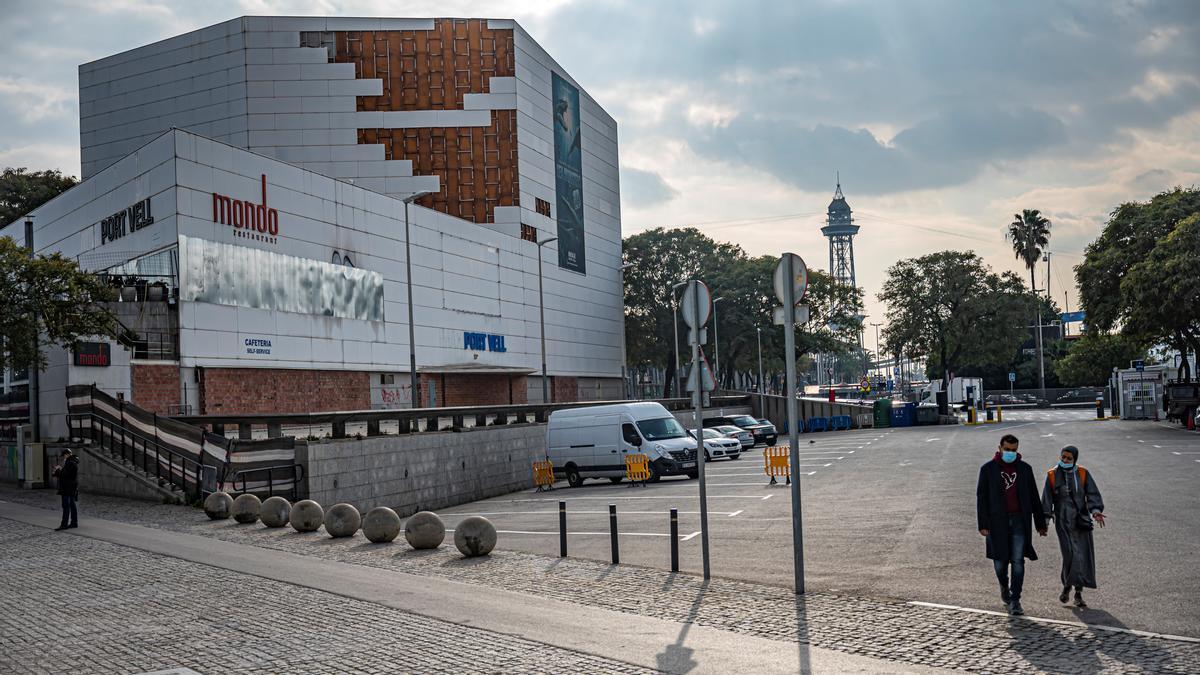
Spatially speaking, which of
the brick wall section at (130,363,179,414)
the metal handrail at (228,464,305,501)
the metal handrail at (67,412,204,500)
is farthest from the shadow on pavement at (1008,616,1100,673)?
the brick wall section at (130,363,179,414)

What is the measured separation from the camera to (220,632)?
968 centimetres

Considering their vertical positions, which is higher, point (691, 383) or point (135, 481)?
point (691, 383)

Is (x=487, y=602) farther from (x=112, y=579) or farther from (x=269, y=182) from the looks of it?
(x=269, y=182)

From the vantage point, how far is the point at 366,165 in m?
62.9

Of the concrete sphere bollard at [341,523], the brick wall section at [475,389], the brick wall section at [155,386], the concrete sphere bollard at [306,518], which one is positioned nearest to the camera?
the concrete sphere bollard at [341,523]

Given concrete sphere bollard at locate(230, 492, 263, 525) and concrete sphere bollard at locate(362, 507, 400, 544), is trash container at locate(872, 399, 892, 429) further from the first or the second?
Result: concrete sphere bollard at locate(362, 507, 400, 544)

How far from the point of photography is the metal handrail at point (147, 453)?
22859mm

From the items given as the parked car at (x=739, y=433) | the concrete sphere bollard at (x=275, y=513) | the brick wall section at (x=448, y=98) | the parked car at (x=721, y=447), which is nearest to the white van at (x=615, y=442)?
the parked car at (x=721, y=447)

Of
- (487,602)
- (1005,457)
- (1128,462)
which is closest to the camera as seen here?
(1005,457)

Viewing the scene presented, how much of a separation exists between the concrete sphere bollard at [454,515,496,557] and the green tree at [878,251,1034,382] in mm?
69138

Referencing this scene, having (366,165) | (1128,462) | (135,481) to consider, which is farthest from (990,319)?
(135,481)

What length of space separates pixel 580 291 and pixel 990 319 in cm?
3144

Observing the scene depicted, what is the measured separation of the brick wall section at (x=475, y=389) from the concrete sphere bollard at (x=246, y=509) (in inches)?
1320

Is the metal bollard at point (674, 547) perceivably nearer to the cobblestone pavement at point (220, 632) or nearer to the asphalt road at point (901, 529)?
the asphalt road at point (901, 529)
